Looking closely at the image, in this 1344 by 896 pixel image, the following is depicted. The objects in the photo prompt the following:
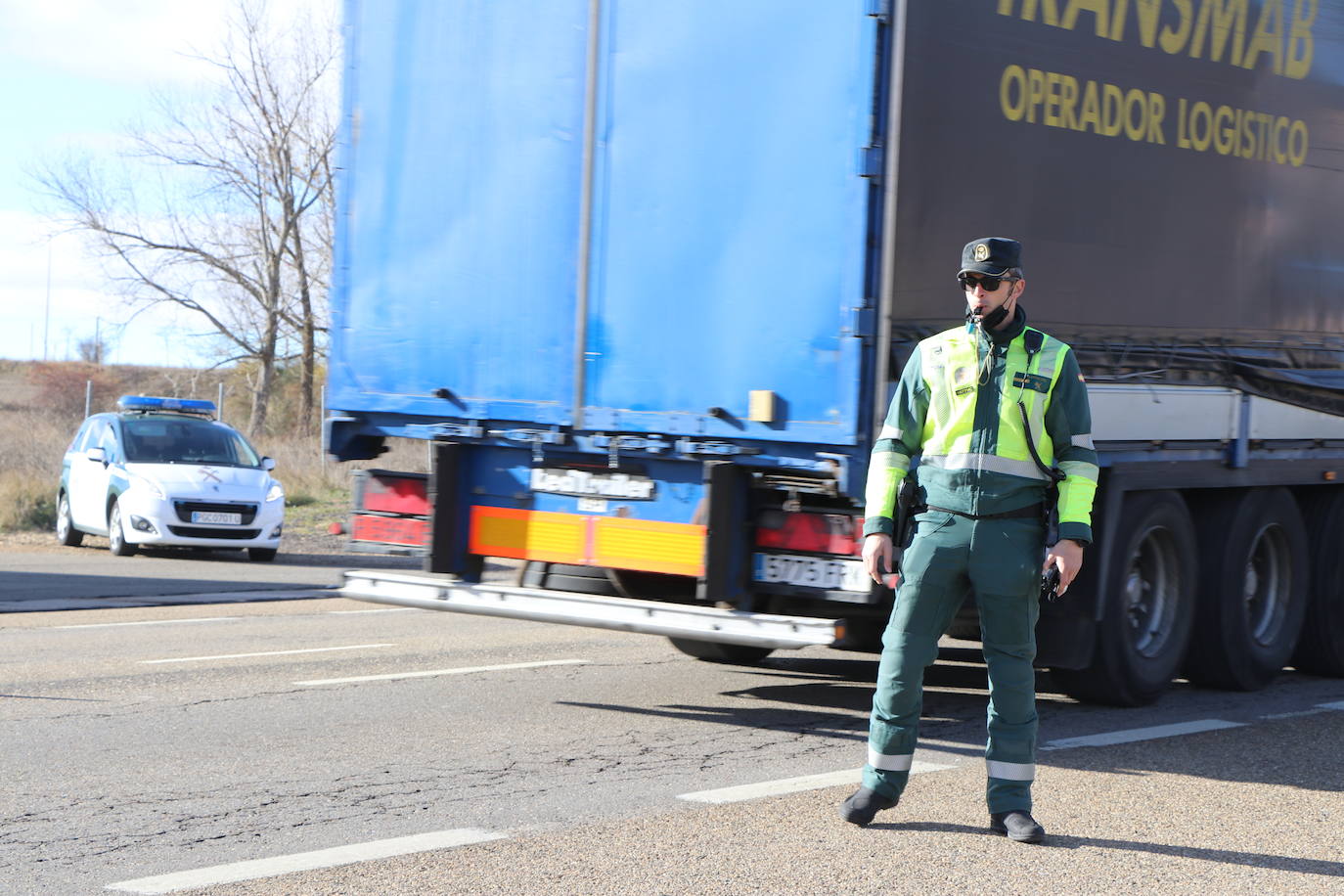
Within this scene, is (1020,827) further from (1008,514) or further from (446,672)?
(446,672)

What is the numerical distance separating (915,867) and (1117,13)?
4.64 meters

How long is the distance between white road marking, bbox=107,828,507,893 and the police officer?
4.30ft

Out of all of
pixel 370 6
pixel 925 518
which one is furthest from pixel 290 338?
pixel 925 518

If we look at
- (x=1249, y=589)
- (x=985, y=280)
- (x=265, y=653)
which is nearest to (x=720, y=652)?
(x=265, y=653)

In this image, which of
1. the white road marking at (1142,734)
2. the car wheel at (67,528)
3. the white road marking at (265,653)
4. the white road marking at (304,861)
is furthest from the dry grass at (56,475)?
the white road marking at (304,861)

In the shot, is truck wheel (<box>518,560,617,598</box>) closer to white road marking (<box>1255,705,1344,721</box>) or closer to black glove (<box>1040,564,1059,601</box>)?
black glove (<box>1040,564,1059,601</box>)

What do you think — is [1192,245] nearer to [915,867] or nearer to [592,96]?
[592,96]

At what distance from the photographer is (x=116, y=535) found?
17.8 meters

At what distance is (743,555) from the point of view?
7.58 metres

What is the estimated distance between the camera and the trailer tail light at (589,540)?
7.67 metres

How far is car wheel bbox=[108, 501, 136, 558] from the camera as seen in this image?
697 inches

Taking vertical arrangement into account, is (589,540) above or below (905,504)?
below

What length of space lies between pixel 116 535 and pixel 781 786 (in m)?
13.0

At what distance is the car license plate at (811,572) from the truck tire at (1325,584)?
12.8 ft
